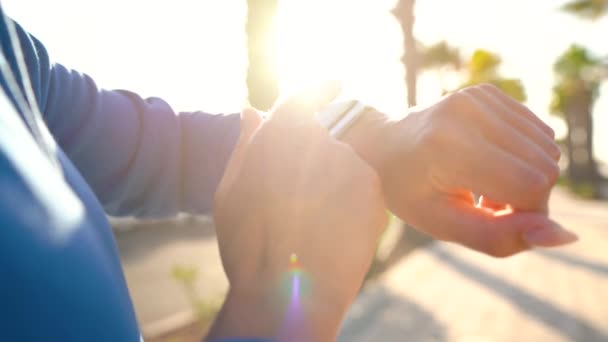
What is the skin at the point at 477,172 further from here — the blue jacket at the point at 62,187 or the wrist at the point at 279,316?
the blue jacket at the point at 62,187

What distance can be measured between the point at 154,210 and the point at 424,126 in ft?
2.26

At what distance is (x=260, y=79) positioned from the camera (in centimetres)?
390

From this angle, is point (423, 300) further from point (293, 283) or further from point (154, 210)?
point (293, 283)

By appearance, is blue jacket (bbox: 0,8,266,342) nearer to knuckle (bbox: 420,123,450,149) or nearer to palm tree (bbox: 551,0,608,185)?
knuckle (bbox: 420,123,450,149)

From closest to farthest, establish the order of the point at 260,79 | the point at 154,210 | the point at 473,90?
the point at 473,90 → the point at 154,210 → the point at 260,79

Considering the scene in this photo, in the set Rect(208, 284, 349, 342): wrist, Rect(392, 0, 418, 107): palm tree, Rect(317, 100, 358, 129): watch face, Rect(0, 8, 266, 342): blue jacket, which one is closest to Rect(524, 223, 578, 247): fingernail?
Rect(208, 284, 349, 342): wrist

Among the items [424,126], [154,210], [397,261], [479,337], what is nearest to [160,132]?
[154,210]

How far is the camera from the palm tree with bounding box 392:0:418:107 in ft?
24.2

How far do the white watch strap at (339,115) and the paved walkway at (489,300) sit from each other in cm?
261

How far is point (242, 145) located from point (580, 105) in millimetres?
27057

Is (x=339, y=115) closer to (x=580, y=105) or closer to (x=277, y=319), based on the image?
(x=277, y=319)

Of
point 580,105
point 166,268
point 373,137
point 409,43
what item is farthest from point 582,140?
point 373,137

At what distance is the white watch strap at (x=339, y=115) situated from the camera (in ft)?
2.67

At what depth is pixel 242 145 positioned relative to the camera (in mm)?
726
